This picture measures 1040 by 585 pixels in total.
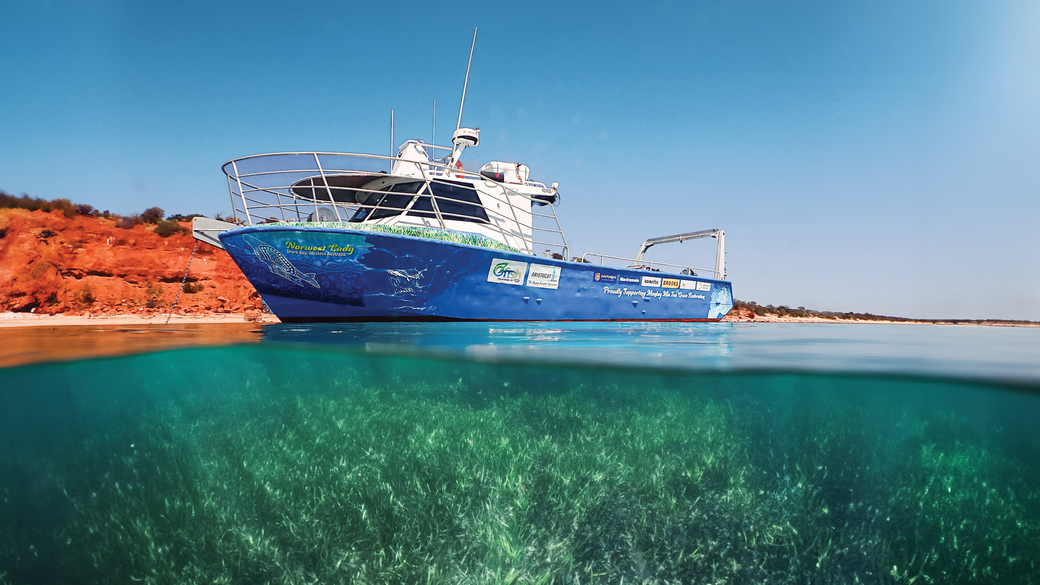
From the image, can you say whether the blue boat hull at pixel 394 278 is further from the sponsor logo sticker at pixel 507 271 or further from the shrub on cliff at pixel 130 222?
the shrub on cliff at pixel 130 222

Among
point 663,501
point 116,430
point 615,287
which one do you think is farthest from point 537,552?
point 116,430

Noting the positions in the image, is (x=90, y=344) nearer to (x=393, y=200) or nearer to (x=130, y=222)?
(x=393, y=200)

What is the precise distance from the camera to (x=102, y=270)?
2031 centimetres

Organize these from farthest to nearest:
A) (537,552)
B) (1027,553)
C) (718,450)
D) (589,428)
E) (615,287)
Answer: (615,287), (589,428), (718,450), (1027,553), (537,552)

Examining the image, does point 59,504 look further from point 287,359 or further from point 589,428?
point 589,428

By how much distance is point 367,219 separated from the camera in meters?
11.6

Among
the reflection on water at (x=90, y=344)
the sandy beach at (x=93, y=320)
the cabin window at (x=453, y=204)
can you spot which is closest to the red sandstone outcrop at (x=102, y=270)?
the sandy beach at (x=93, y=320)

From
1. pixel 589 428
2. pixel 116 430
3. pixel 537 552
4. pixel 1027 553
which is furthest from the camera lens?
pixel 116 430

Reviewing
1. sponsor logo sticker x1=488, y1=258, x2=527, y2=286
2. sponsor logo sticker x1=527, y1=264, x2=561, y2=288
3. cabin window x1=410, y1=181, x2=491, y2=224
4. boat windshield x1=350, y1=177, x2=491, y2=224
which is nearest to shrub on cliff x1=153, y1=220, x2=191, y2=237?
boat windshield x1=350, y1=177, x2=491, y2=224

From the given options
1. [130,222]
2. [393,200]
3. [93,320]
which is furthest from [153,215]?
[393,200]

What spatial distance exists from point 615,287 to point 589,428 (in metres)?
4.67

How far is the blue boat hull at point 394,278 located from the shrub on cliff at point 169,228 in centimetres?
1792

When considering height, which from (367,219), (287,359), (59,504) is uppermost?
(367,219)

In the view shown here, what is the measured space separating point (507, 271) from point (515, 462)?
14.9 feet
